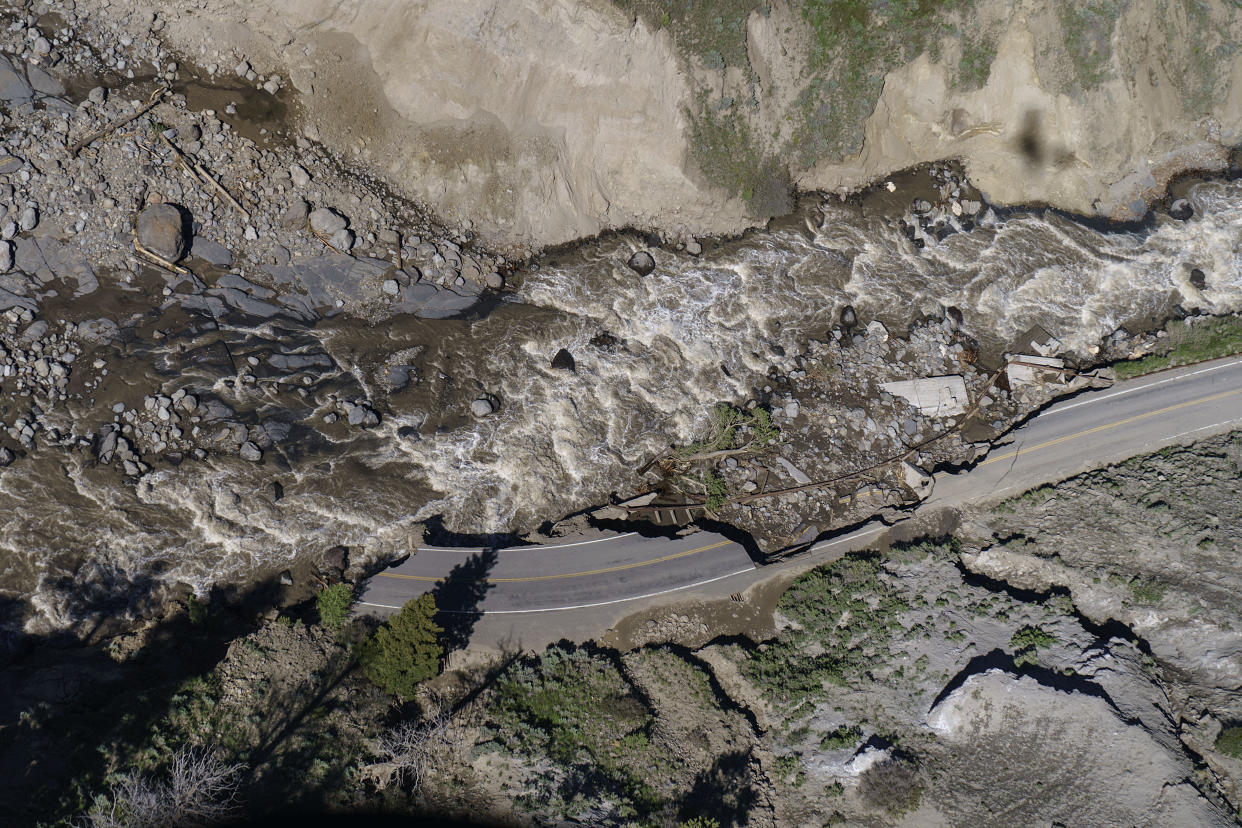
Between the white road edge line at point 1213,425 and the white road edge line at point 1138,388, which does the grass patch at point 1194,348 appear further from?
the white road edge line at point 1213,425

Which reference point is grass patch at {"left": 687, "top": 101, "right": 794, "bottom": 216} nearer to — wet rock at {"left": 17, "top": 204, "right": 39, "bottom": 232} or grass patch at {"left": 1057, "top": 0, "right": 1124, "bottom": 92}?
grass patch at {"left": 1057, "top": 0, "right": 1124, "bottom": 92}

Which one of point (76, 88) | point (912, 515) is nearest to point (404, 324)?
point (76, 88)

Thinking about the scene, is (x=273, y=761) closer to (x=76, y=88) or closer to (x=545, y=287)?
(x=545, y=287)

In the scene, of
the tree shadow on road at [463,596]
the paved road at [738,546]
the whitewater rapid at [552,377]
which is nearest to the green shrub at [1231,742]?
the paved road at [738,546]

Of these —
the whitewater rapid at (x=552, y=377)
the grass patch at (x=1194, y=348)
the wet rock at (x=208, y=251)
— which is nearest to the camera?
the whitewater rapid at (x=552, y=377)

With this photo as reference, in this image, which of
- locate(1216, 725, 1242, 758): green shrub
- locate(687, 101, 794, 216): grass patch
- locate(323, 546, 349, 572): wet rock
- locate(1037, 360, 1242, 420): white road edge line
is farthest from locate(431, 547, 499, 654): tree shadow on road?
locate(1216, 725, 1242, 758): green shrub
